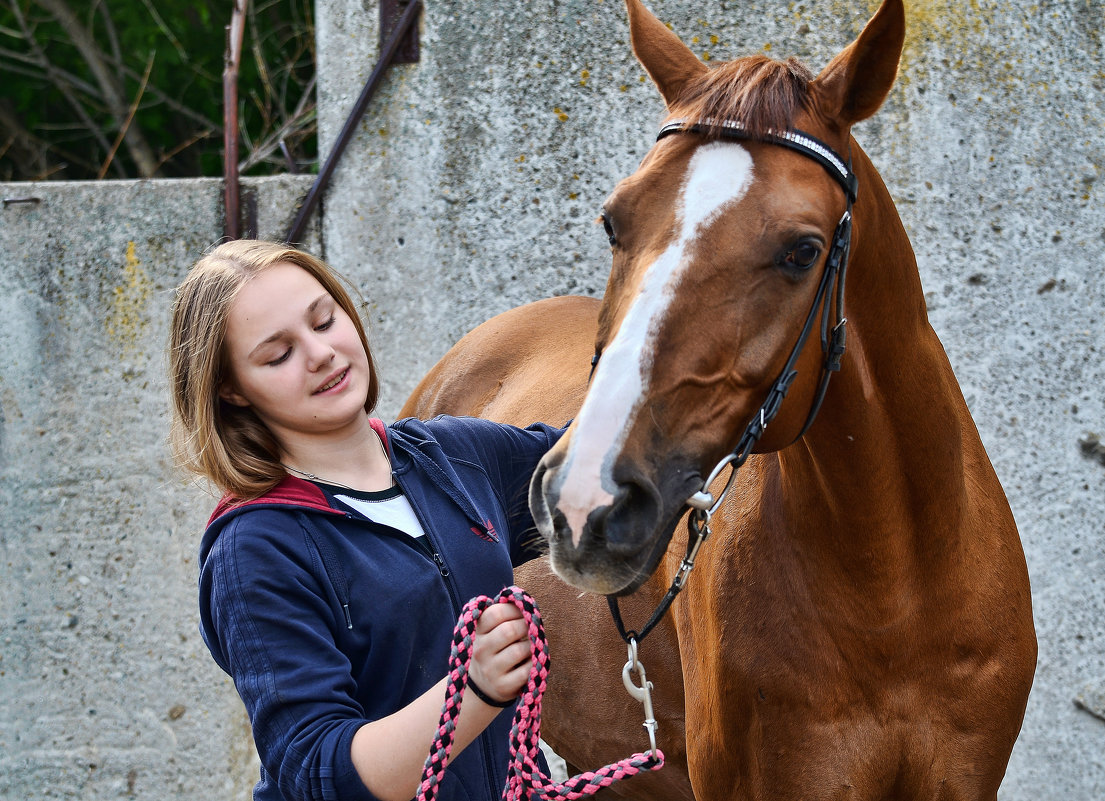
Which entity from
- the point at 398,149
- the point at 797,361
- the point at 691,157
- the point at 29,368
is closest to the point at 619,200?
the point at 691,157

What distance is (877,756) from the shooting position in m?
1.45

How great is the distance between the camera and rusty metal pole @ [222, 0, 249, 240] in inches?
114

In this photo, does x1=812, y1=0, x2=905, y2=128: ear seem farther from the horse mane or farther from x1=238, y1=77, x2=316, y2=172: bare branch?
x1=238, y1=77, x2=316, y2=172: bare branch

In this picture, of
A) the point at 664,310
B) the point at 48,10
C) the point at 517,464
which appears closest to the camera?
the point at 664,310

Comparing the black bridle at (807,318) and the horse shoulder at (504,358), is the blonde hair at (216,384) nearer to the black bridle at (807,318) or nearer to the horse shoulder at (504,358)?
the black bridle at (807,318)

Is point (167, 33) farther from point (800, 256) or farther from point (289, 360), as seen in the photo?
point (800, 256)

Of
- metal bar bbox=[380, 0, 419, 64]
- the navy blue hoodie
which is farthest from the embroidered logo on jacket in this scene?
metal bar bbox=[380, 0, 419, 64]

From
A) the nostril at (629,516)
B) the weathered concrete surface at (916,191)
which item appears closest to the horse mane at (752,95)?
the nostril at (629,516)

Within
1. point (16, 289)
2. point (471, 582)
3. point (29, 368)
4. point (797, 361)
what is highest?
point (797, 361)

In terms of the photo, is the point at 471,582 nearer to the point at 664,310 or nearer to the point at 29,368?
the point at 664,310

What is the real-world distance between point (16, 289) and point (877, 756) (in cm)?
283

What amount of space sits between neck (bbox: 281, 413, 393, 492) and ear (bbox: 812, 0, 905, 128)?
2.62 feet

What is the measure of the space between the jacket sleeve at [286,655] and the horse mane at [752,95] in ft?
2.54

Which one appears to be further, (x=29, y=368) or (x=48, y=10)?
(x=48, y=10)
